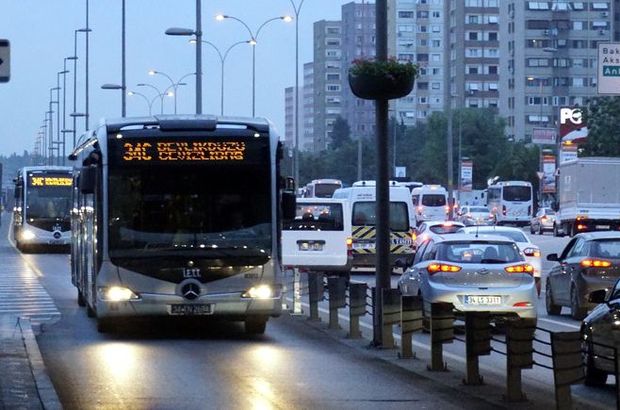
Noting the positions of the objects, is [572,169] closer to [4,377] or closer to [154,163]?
[154,163]

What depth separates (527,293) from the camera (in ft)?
72.4

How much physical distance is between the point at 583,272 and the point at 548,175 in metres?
64.1

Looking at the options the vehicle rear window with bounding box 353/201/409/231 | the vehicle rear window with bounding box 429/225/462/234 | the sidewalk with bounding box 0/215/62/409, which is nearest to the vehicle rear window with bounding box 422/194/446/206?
the vehicle rear window with bounding box 429/225/462/234

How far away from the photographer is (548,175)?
3524 inches

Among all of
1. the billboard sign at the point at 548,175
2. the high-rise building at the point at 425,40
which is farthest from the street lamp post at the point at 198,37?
the high-rise building at the point at 425,40

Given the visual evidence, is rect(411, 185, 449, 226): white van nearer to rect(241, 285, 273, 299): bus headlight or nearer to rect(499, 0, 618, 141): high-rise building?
rect(241, 285, 273, 299): bus headlight

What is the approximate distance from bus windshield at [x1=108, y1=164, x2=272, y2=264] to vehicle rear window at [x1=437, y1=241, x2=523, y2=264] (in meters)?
2.99

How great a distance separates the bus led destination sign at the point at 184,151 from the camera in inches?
822

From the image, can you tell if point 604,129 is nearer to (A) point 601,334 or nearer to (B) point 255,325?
(B) point 255,325

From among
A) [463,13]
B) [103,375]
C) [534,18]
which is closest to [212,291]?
[103,375]

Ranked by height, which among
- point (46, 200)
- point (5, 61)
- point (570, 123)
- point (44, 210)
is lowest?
point (44, 210)

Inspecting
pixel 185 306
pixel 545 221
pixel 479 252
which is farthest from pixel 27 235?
pixel 185 306

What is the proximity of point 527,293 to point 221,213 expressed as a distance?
455cm

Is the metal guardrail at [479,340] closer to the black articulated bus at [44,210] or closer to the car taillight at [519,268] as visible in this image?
the car taillight at [519,268]
